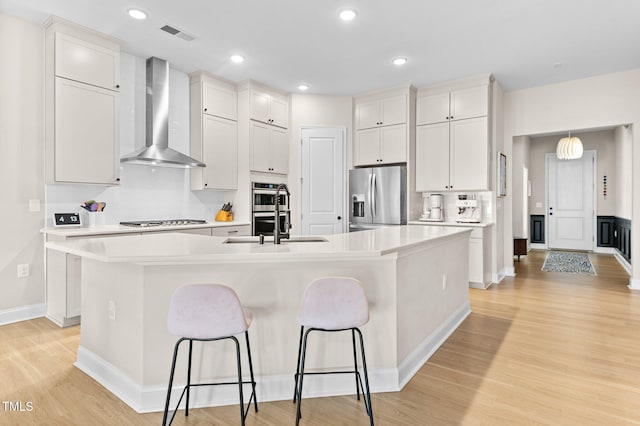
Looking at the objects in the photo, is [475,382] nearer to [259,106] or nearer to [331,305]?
[331,305]

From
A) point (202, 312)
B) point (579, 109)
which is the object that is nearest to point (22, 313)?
point (202, 312)

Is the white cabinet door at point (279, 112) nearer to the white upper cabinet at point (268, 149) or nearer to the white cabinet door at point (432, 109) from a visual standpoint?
the white upper cabinet at point (268, 149)

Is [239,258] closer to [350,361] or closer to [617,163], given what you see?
[350,361]

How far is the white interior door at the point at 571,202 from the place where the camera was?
26.9ft

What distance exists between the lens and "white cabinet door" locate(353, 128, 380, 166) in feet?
18.3

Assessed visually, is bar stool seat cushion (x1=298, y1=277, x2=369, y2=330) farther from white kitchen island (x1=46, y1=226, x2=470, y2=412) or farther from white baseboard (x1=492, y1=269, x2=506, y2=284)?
white baseboard (x1=492, y1=269, x2=506, y2=284)

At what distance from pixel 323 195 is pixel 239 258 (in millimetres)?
3901

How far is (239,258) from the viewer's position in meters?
1.88

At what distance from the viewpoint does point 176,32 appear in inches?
144

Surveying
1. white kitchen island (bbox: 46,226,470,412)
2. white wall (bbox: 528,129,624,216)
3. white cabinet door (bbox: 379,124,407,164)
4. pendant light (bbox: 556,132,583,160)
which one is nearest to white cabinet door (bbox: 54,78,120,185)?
white kitchen island (bbox: 46,226,470,412)

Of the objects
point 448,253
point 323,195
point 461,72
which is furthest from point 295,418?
point 461,72

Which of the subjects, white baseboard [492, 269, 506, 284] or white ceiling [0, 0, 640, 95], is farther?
white baseboard [492, 269, 506, 284]

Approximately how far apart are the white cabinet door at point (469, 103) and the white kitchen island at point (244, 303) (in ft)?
10.9

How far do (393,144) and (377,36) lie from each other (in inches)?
76.6
